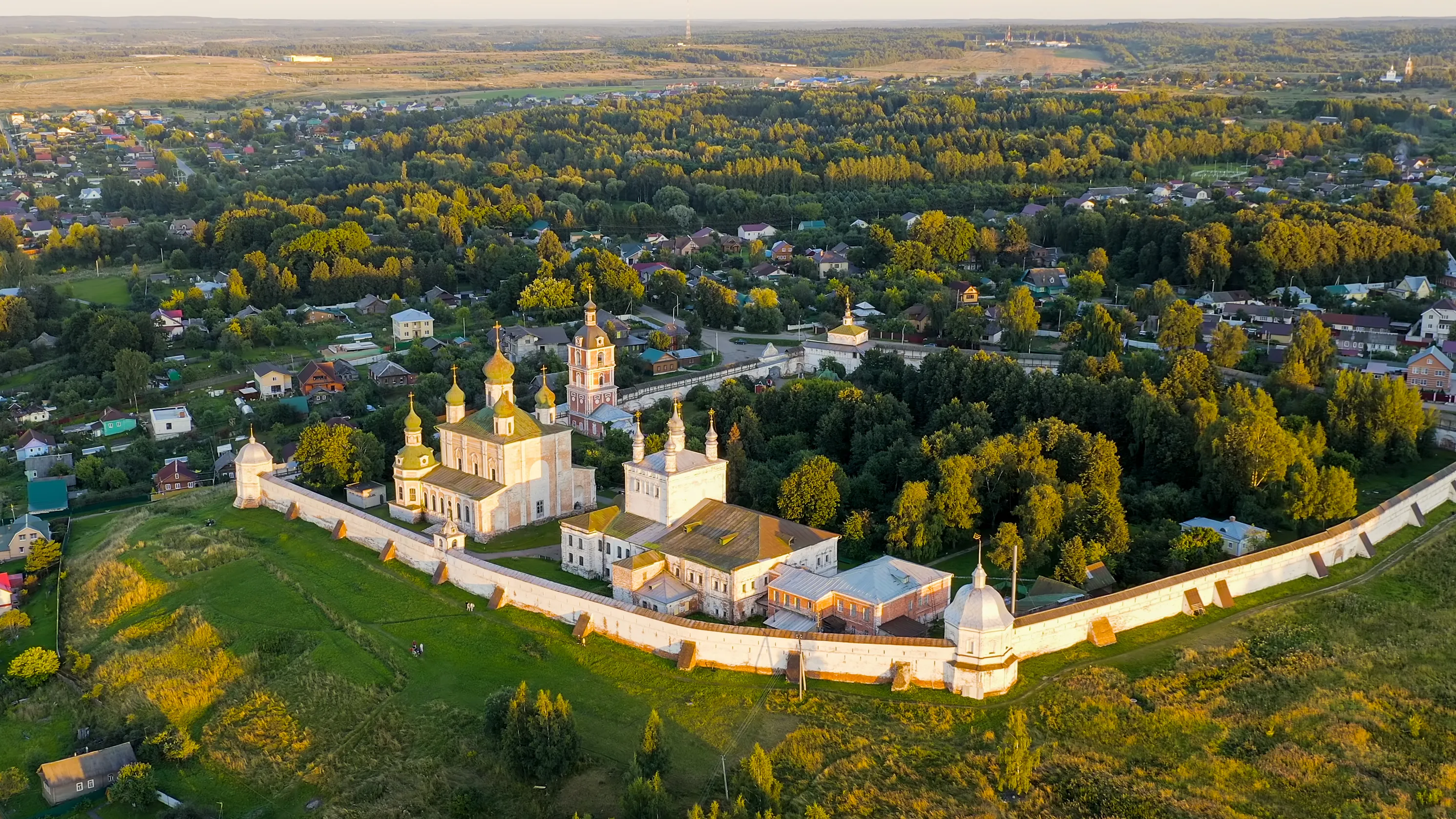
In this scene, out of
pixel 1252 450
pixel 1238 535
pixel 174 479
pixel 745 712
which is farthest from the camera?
pixel 174 479

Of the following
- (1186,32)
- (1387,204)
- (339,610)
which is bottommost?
(339,610)

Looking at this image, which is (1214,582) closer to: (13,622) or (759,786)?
(759,786)

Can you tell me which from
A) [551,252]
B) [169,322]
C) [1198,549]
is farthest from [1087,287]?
[169,322]

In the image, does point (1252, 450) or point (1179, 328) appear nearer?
point (1252, 450)

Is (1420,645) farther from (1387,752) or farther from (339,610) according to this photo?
(339,610)

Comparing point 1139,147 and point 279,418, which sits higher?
point 1139,147

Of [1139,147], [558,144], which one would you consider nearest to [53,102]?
[558,144]

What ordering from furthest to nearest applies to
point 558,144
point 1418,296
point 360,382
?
point 558,144 → point 1418,296 → point 360,382
